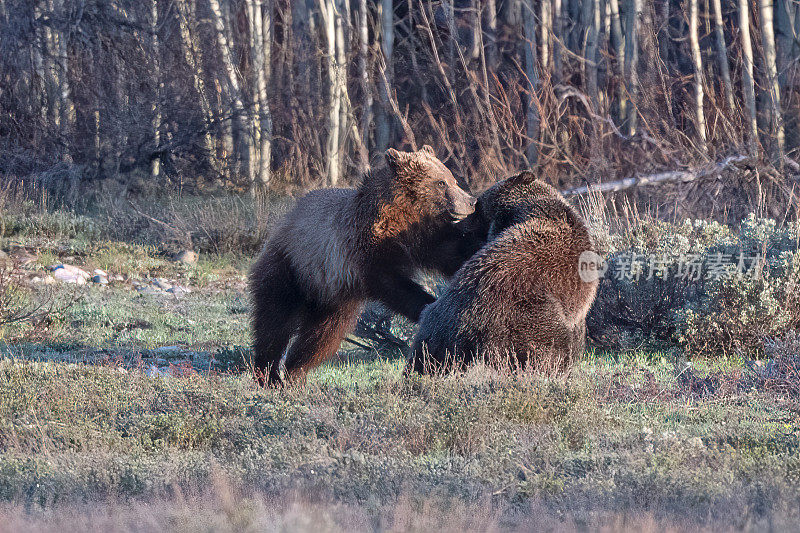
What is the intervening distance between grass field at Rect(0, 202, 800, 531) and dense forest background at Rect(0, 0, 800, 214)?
1125 centimetres

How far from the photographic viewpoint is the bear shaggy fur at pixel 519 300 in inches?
215

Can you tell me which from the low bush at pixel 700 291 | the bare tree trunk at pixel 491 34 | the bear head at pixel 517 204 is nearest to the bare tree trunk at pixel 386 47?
the bare tree trunk at pixel 491 34

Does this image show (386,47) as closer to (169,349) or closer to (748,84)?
(748,84)

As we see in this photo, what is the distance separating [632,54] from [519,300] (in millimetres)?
14818

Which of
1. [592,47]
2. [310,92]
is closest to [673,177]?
[592,47]

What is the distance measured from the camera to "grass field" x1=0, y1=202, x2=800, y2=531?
3545mm

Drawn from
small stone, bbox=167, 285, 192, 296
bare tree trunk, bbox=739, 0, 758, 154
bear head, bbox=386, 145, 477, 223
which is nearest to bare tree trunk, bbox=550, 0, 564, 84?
bare tree trunk, bbox=739, 0, 758, 154

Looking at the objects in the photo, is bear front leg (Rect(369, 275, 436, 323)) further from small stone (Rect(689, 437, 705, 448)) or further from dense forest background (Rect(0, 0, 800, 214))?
dense forest background (Rect(0, 0, 800, 214))

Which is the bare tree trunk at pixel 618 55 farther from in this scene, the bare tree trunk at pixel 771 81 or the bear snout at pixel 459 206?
the bear snout at pixel 459 206

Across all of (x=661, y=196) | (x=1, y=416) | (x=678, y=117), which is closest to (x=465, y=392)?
(x=1, y=416)

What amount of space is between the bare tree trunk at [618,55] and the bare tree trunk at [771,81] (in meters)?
3.65

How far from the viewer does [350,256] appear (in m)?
6.17

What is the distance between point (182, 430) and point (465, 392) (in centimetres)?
161

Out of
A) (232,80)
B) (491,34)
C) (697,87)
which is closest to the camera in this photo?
(697,87)
